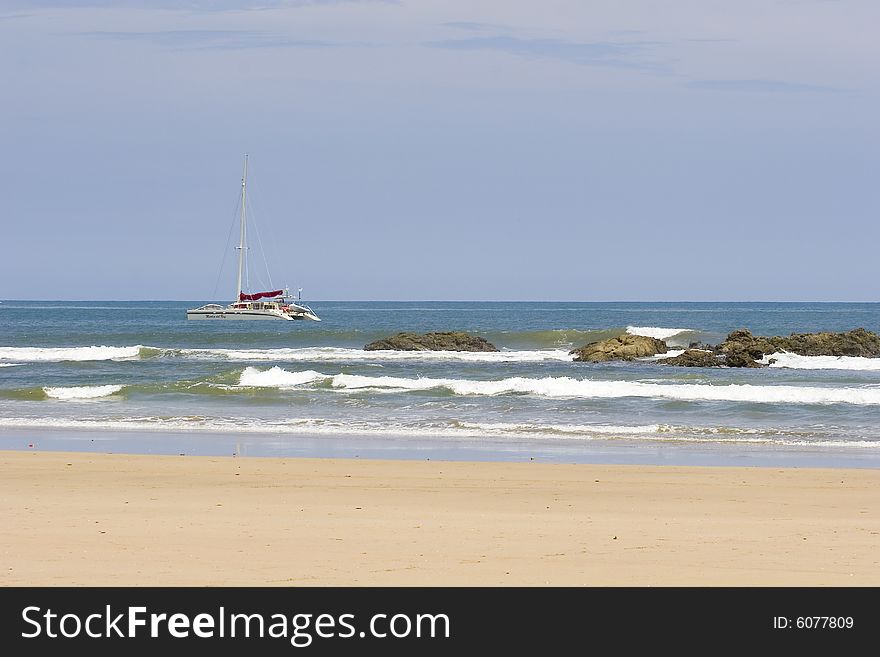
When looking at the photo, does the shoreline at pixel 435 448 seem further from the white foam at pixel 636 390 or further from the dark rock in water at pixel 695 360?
the dark rock in water at pixel 695 360

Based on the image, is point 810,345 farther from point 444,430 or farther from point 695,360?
point 444,430

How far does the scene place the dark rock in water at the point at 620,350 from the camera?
3741cm

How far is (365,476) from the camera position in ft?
40.5

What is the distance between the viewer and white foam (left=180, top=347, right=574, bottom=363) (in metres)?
39.0

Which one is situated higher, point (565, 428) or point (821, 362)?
point (565, 428)

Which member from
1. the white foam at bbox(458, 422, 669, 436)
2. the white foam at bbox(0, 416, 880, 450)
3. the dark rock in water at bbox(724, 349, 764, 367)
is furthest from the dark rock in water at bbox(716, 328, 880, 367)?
the white foam at bbox(0, 416, 880, 450)

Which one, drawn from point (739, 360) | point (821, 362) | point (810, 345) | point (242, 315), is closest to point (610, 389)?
point (739, 360)

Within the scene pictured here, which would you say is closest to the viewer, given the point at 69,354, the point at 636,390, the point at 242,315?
the point at 636,390

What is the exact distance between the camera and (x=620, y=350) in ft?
124

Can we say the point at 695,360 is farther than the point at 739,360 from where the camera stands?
Yes

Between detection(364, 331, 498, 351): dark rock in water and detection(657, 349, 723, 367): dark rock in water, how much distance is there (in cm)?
971

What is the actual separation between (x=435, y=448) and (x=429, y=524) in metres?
6.66

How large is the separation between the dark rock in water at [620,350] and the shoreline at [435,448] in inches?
815
